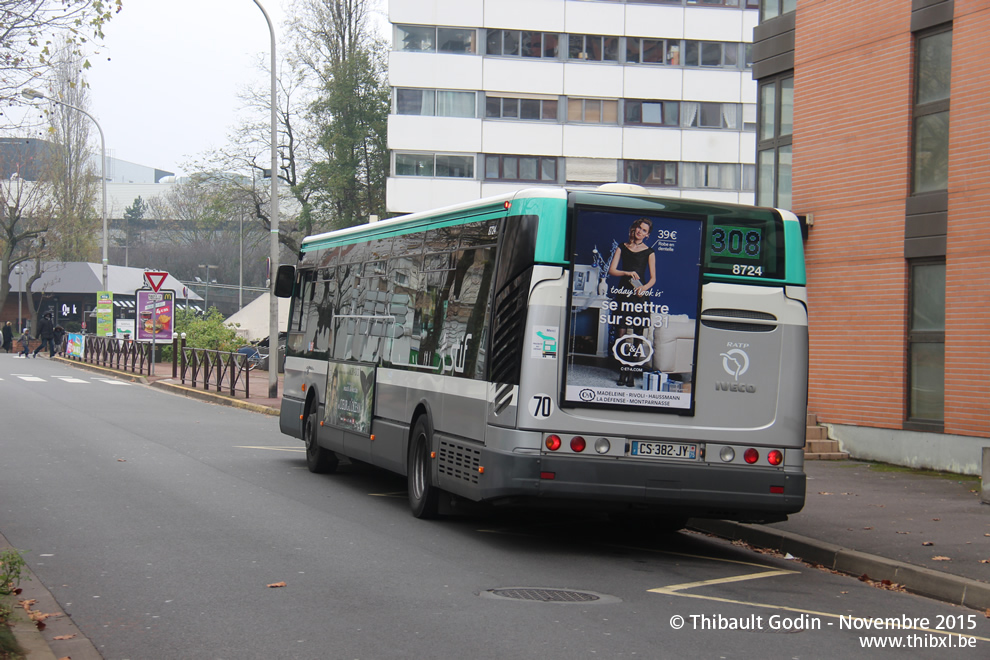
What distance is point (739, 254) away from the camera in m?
9.34

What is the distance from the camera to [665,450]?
9.10m

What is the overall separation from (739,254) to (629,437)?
171 centimetres

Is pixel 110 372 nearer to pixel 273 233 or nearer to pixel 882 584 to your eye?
pixel 273 233

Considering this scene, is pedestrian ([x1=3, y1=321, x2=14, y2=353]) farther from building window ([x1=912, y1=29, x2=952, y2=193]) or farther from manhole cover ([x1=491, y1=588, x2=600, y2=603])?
manhole cover ([x1=491, y1=588, x2=600, y2=603])

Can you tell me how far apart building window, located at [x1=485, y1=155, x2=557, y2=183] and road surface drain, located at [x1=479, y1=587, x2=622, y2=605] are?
42.2 m

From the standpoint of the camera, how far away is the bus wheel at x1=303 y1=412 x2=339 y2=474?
1423 cm

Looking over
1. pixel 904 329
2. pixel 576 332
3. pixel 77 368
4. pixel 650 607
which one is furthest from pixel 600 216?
pixel 77 368

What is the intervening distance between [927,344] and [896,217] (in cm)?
184

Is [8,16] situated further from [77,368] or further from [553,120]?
[553,120]

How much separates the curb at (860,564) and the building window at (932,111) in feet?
24.7

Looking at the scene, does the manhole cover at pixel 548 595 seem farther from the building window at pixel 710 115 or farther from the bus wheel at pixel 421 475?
the building window at pixel 710 115

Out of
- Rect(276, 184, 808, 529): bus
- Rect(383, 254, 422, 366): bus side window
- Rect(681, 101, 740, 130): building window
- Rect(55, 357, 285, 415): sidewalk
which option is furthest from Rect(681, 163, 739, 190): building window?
Rect(276, 184, 808, 529): bus

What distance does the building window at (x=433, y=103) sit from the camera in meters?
48.6

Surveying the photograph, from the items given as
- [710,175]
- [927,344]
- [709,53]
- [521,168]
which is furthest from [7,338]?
[927,344]
